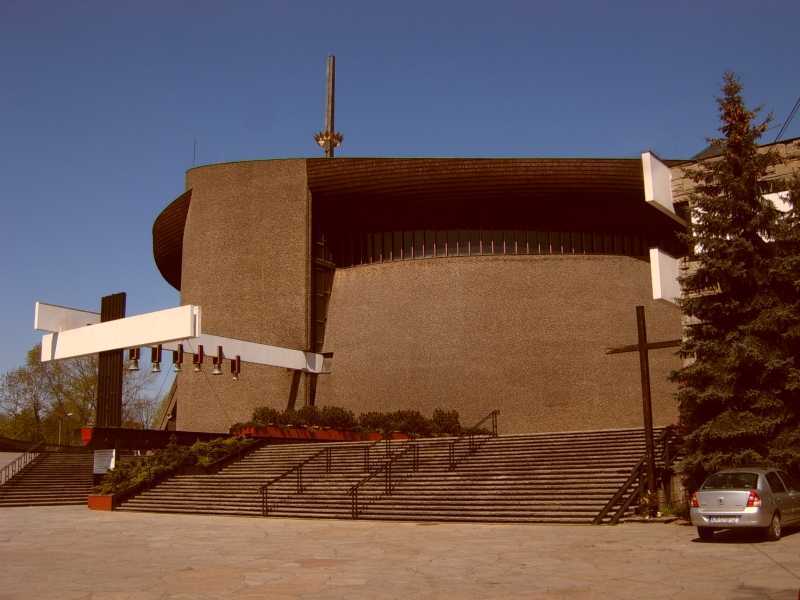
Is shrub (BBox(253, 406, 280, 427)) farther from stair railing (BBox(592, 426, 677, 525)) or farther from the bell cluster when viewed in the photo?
stair railing (BBox(592, 426, 677, 525))

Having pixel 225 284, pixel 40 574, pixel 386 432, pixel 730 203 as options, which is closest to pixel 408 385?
pixel 386 432

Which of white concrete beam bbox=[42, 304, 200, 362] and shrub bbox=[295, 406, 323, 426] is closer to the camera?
white concrete beam bbox=[42, 304, 200, 362]

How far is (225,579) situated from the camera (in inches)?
398

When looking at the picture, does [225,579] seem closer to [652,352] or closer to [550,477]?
[550,477]

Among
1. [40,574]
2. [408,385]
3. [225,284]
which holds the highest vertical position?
[225,284]

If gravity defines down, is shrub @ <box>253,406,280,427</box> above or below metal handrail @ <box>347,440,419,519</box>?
above

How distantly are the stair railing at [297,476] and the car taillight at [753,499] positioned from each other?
41.4 ft

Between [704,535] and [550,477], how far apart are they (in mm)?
6393

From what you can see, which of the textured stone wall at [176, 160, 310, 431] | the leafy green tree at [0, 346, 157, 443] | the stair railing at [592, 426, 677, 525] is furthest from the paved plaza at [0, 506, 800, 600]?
the leafy green tree at [0, 346, 157, 443]

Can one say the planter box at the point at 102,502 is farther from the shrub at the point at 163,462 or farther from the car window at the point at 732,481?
the car window at the point at 732,481

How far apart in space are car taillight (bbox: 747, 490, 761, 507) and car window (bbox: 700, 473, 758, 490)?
0.50ft

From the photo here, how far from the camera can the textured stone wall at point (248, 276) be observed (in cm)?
3775

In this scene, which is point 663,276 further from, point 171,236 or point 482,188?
point 171,236

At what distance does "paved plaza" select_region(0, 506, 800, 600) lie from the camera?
353 inches
